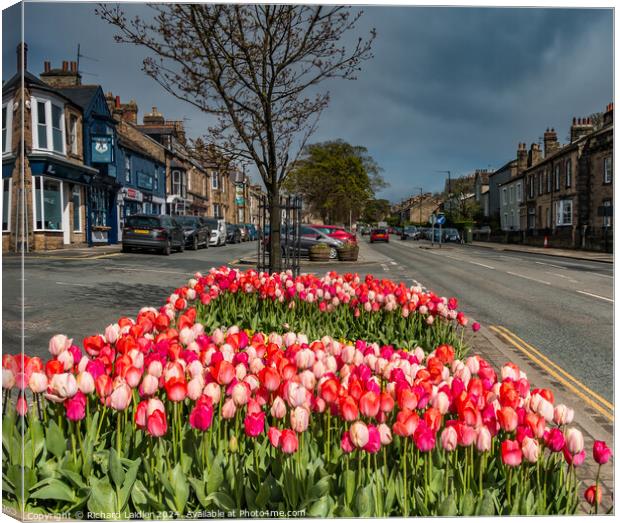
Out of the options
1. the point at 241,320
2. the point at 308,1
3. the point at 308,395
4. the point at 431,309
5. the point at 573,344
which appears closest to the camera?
the point at 308,395

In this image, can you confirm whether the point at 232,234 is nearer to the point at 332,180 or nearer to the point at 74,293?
the point at 332,180

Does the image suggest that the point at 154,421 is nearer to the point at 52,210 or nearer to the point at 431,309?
the point at 52,210

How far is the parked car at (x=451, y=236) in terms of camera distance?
55219 millimetres

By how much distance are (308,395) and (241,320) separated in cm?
410

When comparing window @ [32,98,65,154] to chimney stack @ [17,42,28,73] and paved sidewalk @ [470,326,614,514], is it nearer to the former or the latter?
chimney stack @ [17,42,28,73]

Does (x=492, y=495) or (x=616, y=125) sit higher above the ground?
(x=616, y=125)

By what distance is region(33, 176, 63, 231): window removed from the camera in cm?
272

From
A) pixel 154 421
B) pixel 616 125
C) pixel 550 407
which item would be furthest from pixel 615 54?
pixel 154 421

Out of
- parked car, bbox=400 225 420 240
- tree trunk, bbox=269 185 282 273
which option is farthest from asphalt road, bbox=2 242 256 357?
parked car, bbox=400 225 420 240

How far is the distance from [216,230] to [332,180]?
1060 inches

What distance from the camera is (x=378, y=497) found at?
2182mm

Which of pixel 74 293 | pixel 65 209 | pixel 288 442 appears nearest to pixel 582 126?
pixel 288 442

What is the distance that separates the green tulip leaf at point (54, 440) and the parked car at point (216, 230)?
108ft

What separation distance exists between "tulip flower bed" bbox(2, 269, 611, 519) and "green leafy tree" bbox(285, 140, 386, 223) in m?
1.86
